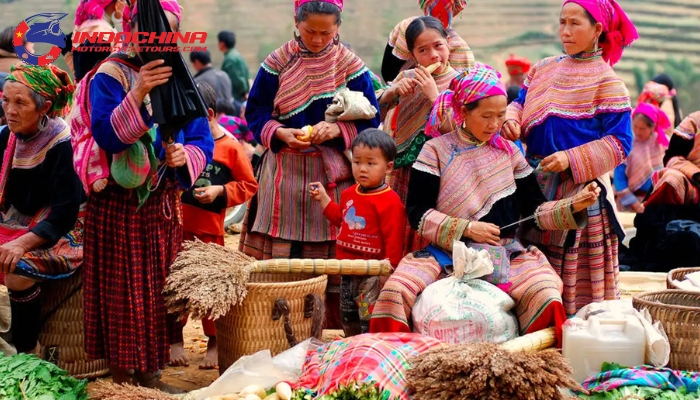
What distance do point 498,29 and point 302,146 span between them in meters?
15.2

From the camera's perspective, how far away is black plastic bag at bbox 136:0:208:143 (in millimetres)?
4344

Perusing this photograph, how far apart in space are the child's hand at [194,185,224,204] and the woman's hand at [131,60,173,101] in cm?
135

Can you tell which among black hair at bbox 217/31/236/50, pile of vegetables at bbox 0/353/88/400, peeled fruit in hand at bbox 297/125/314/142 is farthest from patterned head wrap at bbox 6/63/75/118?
black hair at bbox 217/31/236/50

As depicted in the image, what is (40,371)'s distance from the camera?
14.7ft

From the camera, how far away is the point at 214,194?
5.73 meters

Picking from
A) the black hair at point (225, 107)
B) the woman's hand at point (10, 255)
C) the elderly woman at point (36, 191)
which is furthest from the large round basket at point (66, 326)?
the black hair at point (225, 107)

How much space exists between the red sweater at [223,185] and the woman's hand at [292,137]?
23.8 inches

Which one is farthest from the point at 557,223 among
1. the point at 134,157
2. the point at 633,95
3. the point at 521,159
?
the point at 633,95

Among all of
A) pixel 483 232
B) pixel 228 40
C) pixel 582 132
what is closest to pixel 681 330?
pixel 483 232

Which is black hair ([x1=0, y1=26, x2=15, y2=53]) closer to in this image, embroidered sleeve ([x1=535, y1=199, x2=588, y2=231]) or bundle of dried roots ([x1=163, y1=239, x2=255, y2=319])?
bundle of dried roots ([x1=163, y1=239, x2=255, y2=319])

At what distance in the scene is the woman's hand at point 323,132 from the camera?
5320 mm

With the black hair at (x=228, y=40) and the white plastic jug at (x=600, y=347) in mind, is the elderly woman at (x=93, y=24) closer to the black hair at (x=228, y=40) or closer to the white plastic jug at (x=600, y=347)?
the white plastic jug at (x=600, y=347)

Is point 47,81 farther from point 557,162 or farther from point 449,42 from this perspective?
point 557,162

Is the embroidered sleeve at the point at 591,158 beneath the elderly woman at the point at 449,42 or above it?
beneath
